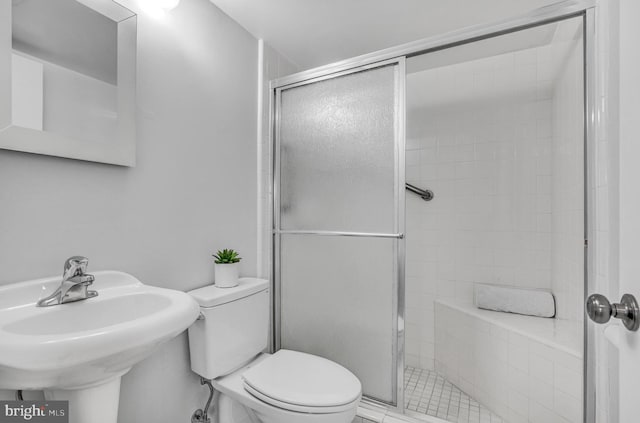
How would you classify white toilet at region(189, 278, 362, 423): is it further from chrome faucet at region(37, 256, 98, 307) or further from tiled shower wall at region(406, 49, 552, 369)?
tiled shower wall at region(406, 49, 552, 369)

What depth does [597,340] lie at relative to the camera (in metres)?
1.17

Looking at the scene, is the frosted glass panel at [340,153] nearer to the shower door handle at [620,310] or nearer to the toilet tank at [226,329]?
the toilet tank at [226,329]

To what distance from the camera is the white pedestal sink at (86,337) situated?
0.67m

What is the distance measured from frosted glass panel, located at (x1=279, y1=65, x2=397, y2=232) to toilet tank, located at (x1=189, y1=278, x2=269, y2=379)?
536mm

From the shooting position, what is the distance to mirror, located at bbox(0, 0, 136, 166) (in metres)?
0.94

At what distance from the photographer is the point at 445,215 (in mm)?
2391

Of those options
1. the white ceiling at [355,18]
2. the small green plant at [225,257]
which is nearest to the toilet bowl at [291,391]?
the small green plant at [225,257]

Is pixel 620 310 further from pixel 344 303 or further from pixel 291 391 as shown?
pixel 344 303

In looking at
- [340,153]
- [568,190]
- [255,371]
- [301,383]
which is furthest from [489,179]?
[255,371]

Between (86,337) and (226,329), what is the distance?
756 mm

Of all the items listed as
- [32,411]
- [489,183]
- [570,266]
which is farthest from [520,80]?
[32,411]

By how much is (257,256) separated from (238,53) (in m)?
1.18

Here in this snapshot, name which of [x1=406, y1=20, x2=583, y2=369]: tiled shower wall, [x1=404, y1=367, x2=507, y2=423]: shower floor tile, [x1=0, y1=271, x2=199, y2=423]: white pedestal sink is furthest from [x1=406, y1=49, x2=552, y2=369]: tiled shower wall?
[x1=0, y1=271, x2=199, y2=423]: white pedestal sink

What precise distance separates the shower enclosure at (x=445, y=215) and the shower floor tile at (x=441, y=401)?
1 cm
